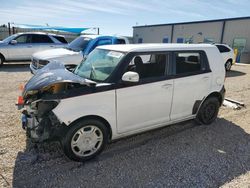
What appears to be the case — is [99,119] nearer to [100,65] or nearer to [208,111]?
[100,65]

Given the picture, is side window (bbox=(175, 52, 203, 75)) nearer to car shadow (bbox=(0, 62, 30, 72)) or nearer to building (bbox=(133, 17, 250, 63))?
car shadow (bbox=(0, 62, 30, 72))

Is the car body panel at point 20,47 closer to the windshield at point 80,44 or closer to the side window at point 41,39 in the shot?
the side window at point 41,39

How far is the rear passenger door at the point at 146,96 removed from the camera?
3.32 meters

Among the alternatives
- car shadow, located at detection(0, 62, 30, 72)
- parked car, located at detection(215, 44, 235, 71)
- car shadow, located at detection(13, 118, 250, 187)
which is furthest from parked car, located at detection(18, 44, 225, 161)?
parked car, located at detection(215, 44, 235, 71)

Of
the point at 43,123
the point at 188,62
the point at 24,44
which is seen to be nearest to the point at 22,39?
the point at 24,44

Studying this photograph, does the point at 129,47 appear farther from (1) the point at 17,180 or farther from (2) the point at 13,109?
(2) the point at 13,109

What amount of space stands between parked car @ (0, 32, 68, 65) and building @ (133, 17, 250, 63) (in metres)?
15.6

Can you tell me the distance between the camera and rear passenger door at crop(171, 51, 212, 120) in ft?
12.7

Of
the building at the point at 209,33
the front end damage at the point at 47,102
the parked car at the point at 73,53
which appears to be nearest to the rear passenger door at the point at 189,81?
the front end damage at the point at 47,102

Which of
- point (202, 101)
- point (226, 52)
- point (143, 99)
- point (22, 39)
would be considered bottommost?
point (202, 101)

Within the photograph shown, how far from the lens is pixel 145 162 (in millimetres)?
3234

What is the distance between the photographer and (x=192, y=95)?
13.6 feet

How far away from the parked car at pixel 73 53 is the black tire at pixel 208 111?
4.35m

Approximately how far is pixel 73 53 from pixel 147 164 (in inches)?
219
